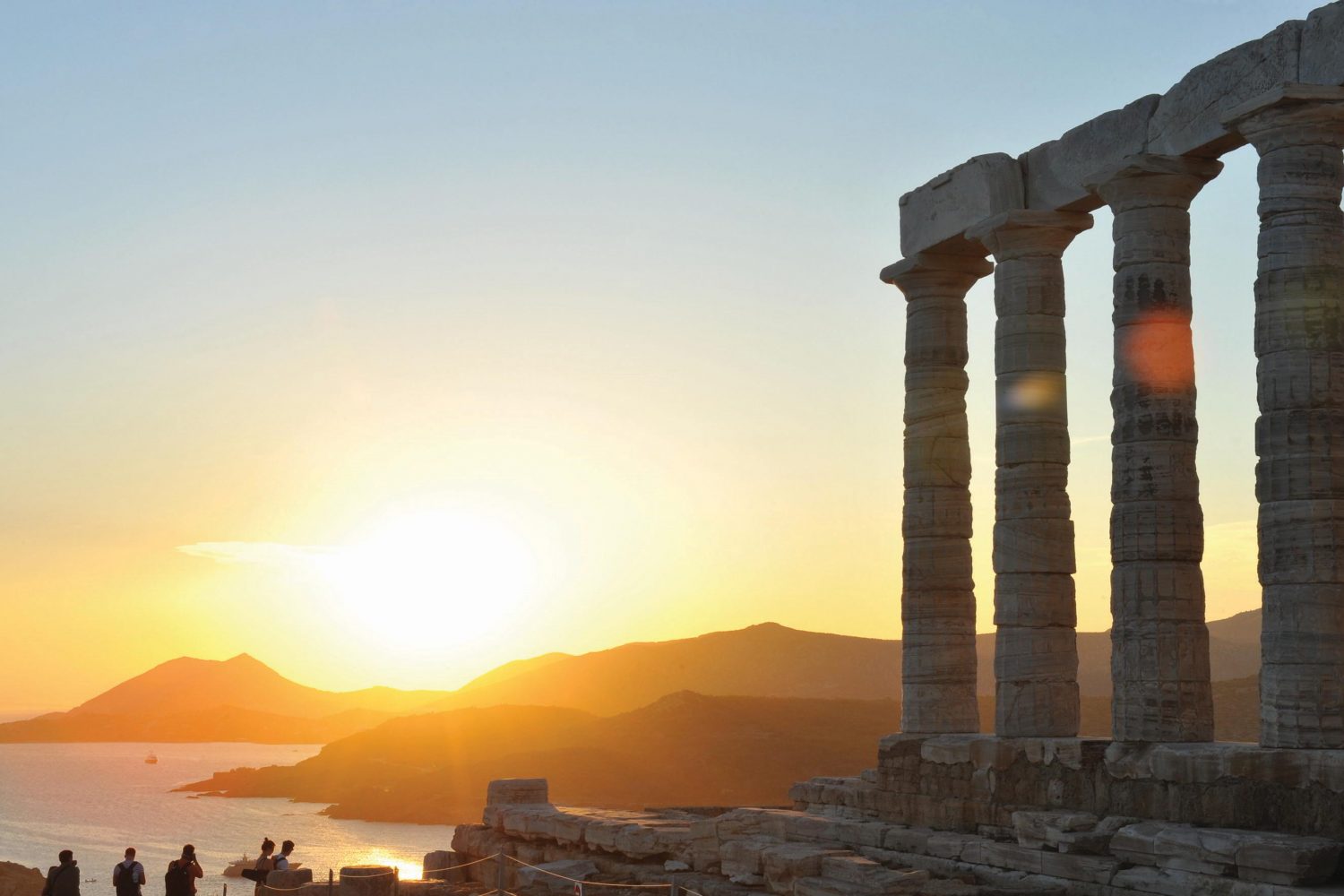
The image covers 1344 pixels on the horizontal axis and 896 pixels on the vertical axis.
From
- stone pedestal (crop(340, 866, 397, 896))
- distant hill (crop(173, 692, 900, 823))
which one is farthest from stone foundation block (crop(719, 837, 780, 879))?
distant hill (crop(173, 692, 900, 823))

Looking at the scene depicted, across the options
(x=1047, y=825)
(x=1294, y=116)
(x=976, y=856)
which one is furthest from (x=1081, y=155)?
A: (x=976, y=856)

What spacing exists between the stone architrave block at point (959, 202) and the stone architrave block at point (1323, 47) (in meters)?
5.04

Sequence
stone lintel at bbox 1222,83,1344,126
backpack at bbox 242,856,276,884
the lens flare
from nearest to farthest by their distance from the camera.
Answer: stone lintel at bbox 1222,83,1344,126 < the lens flare < backpack at bbox 242,856,276,884

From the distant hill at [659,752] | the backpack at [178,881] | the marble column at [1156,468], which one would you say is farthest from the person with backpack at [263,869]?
the distant hill at [659,752]

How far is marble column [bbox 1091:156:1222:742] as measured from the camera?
58.7ft

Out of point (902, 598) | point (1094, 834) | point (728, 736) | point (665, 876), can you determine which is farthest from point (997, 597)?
point (728, 736)

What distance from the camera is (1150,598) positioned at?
59.3 ft

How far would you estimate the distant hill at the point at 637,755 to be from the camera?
8344 centimetres

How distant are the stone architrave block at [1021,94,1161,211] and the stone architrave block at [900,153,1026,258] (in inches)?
11.8

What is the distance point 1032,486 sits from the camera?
20609 mm

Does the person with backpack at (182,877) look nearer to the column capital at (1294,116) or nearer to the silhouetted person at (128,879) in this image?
the silhouetted person at (128,879)

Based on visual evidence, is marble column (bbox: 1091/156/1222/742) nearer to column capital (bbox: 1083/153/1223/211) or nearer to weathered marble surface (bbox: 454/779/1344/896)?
column capital (bbox: 1083/153/1223/211)

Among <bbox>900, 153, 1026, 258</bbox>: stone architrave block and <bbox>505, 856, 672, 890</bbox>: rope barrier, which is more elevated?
<bbox>900, 153, 1026, 258</bbox>: stone architrave block

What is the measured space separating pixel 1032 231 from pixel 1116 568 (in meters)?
5.26
